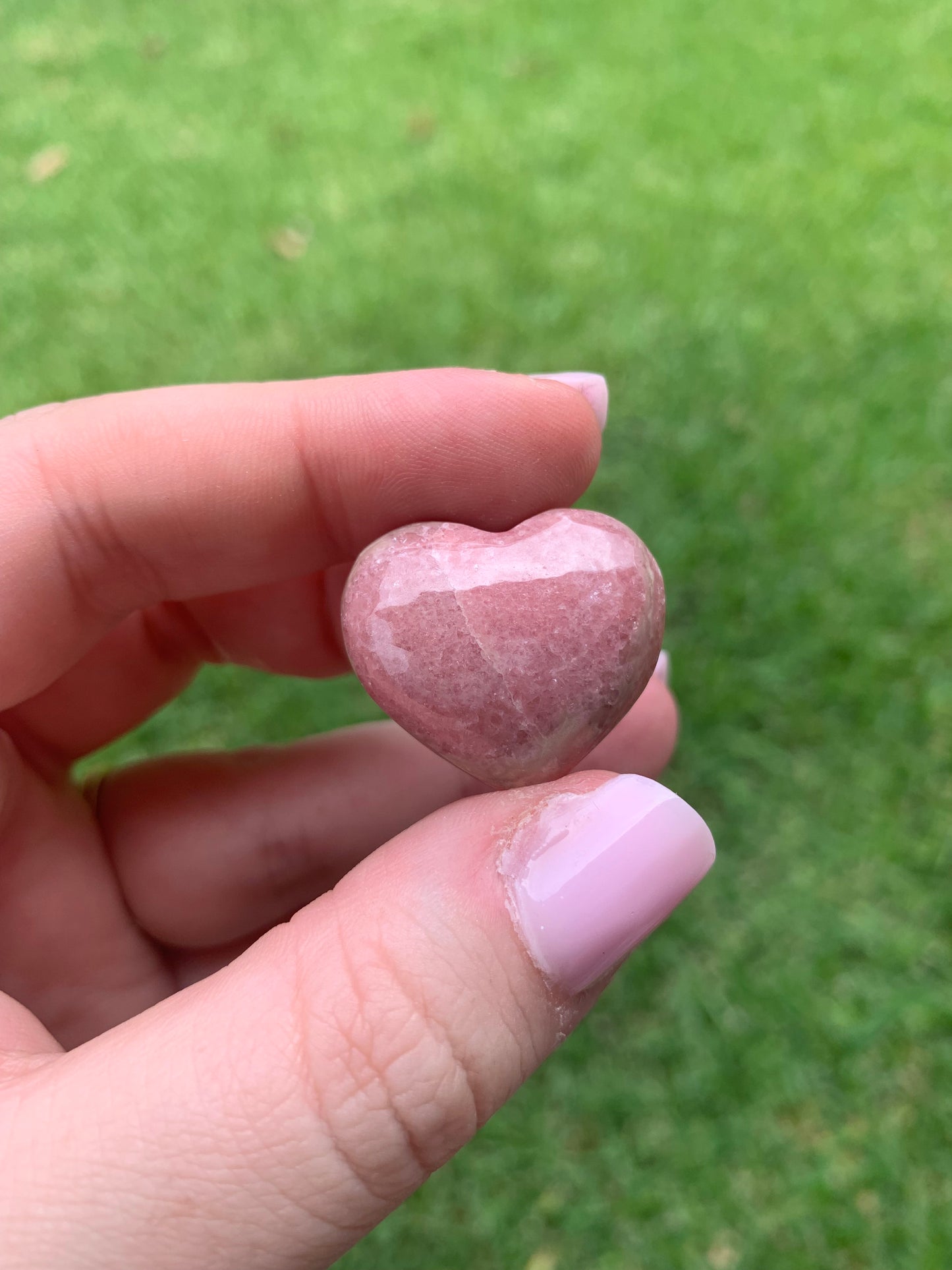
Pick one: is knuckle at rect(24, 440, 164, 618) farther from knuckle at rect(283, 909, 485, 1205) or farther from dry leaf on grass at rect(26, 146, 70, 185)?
dry leaf on grass at rect(26, 146, 70, 185)

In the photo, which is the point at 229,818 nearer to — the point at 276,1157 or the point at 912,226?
the point at 276,1157

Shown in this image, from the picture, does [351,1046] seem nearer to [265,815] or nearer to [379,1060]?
[379,1060]

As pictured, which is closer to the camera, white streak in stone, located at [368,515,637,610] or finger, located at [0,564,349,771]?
white streak in stone, located at [368,515,637,610]

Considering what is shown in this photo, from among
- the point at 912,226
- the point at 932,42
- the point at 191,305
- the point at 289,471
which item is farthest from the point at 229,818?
the point at 932,42

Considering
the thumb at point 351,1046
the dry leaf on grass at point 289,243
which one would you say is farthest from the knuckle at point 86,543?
the dry leaf on grass at point 289,243

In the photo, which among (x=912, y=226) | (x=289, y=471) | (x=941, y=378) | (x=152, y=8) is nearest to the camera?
(x=289, y=471)

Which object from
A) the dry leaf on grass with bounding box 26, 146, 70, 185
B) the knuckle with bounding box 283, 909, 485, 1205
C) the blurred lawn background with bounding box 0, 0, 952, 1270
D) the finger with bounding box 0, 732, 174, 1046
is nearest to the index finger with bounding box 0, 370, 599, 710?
the finger with bounding box 0, 732, 174, 1046
